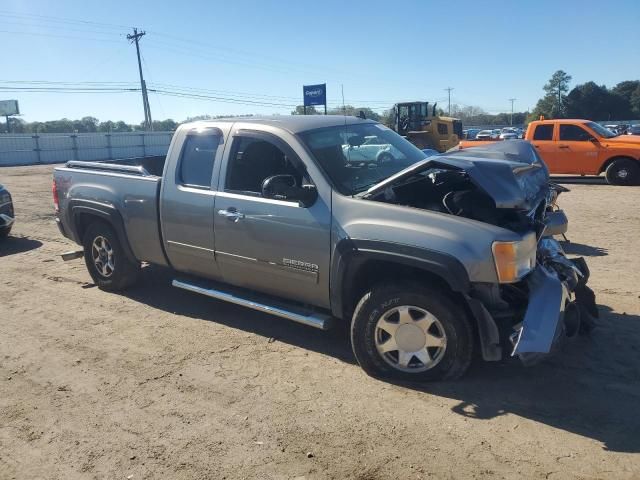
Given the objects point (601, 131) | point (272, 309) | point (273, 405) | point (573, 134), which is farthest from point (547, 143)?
point (273, 405)

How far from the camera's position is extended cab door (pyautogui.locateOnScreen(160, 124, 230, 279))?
16.5 ft

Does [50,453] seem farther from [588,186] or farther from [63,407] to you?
[588,186]

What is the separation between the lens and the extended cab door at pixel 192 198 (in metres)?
5.04

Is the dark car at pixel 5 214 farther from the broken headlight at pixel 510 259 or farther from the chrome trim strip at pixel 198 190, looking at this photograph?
the broken headlight at pixel 510 259

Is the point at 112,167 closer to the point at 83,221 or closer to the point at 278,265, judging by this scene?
the point at 83,221

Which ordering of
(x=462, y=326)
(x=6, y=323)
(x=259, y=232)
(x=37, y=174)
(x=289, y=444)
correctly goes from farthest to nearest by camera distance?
(x=37, y=174), (x=6, y=323), (x=259, y=232), (x=462, y=326), (x=289, y=444)

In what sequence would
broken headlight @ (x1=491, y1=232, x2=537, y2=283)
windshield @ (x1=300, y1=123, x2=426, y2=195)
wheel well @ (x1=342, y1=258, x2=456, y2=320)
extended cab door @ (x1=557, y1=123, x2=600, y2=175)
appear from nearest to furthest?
broken headlight @ (x1=491, y1=232, x2=537, y2=283) → wheel well @ (x1=342, y1=258, x2=456, y2=320) → windshield @ (x1=300, y1=123, x2=426, y2=195) → extended cab door @ (x1=557, y1=123, x2=600, y2=175)

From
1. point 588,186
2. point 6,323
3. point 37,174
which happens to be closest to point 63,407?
point 6,323

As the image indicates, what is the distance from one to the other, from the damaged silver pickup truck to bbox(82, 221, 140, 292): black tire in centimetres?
40

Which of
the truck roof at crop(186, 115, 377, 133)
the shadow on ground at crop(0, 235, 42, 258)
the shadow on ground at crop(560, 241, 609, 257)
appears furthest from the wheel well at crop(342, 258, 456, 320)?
the shadow on ground at crop(0, 235, 42, 258)

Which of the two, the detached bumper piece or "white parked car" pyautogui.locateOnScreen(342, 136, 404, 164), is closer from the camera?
the detached bumper piece

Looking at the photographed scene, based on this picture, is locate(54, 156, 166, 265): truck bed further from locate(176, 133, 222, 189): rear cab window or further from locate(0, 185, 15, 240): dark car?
locate(0, 185, 15, 240): dark car

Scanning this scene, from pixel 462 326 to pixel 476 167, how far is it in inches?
43.4

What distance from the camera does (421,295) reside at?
3830 millimetres
